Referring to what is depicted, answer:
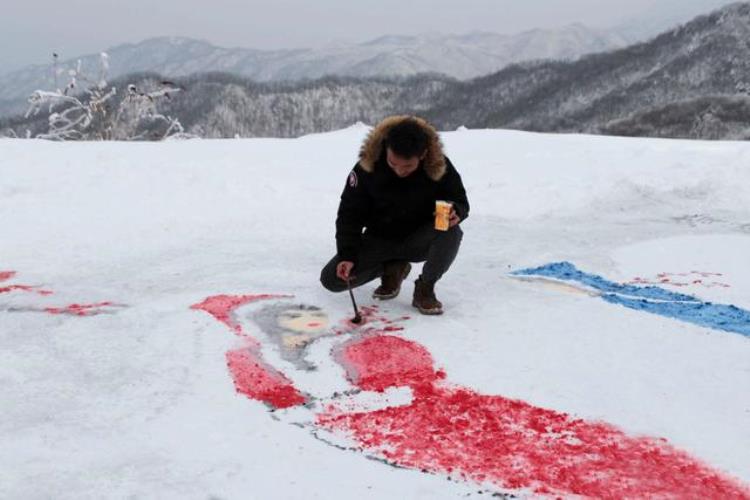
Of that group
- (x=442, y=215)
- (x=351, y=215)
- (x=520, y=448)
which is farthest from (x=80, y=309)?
(x=520, y=448)

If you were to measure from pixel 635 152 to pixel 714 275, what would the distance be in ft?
15.3

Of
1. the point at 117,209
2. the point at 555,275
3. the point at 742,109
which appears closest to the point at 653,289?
the point at 555,275

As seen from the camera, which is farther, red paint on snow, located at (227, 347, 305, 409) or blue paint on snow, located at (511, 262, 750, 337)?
blue paint on snow, located at (511, 262, 750, 337)

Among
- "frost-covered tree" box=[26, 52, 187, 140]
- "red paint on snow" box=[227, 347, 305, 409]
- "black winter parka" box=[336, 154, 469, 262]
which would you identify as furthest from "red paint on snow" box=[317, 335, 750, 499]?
"frost-covered tree" box=[26, 52, 187, 140]

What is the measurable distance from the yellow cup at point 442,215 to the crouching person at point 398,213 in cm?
6

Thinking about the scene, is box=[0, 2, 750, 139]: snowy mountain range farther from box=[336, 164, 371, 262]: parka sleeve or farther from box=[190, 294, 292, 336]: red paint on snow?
box=[190, 294, 292, 336]: red paint on snow

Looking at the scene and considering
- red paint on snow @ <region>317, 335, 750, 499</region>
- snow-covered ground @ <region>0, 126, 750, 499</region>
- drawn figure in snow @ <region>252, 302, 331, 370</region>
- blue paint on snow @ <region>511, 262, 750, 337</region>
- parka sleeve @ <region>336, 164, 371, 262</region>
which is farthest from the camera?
parka sleeve @ <region>336, 164, 371, 262</region>

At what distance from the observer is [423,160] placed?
13.8ft

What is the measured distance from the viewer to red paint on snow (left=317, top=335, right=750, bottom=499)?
232 centimetres

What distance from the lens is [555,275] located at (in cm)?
524

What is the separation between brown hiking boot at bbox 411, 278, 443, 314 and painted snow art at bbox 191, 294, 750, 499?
0.41 meters

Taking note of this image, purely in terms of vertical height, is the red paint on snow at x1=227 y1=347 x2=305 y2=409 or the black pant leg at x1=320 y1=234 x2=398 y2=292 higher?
the black pant leg at x1=320 y1=234 x2=398 y2=292

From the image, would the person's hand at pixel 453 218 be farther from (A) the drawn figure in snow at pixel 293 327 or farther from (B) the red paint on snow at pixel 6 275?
(B) the red paint on snow at pixel 6 275

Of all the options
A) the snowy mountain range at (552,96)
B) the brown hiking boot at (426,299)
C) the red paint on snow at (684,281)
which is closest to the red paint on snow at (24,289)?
the brown hiking boot at (426,299)
